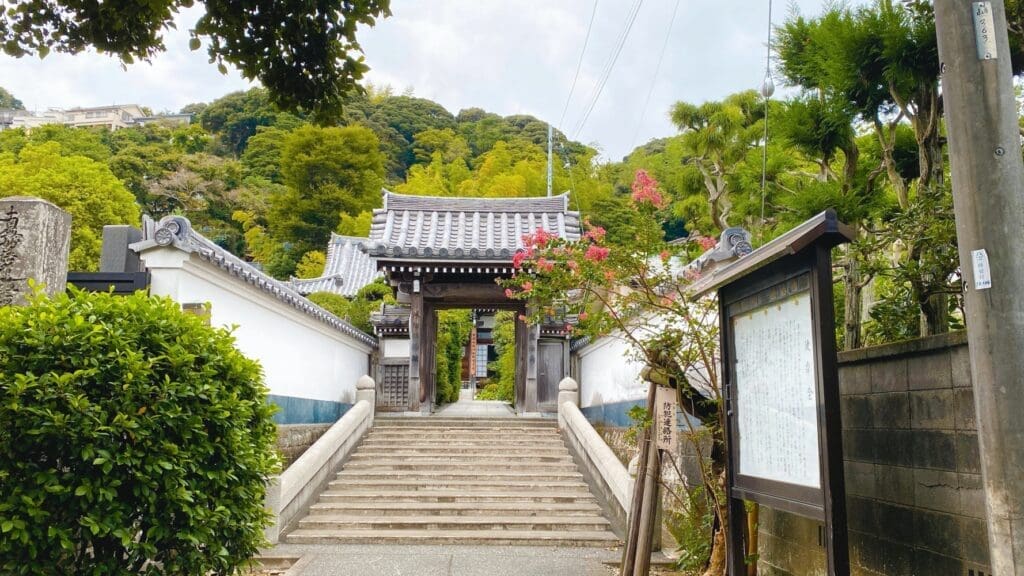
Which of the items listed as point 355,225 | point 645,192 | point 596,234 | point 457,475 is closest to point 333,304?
point 457,475

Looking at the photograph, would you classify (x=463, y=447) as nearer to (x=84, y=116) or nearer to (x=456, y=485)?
(x=456, y=485)

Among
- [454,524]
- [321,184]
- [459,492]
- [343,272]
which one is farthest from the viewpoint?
[321,184]

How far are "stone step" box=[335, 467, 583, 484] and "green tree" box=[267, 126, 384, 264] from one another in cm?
2777

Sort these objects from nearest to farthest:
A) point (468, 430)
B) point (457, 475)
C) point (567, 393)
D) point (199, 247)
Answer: point (199, 247) < point (457, 475) < point (468, 430) < point (567, 393)

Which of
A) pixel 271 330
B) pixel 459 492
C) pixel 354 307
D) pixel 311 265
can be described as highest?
pixel 311 265

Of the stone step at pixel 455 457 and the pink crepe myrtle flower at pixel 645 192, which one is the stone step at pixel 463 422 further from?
the pink crepe myrtle flower at pixel 645 192

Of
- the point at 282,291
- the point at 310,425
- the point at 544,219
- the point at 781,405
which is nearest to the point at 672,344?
the point at 781,405

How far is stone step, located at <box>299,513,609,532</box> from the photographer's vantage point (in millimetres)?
7988

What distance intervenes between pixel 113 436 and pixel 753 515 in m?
3.81

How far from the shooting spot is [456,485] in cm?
933

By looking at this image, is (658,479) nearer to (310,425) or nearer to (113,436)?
(113,436)

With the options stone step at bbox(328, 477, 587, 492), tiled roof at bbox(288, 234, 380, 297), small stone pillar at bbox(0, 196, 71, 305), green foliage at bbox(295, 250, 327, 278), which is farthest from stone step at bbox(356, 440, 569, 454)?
green foliage at bbox(295, 250, 327, 278)

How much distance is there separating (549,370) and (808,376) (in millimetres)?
12953

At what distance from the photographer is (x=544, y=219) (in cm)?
1590
